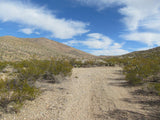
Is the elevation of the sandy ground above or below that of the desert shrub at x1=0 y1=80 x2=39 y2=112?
below

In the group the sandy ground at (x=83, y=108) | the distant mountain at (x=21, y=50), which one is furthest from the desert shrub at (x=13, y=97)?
the distant mountain at (x=21, y=50)

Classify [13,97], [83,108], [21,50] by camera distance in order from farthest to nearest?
[21,50]
[83,108]
[13,97]

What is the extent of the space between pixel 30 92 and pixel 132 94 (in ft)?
18.4

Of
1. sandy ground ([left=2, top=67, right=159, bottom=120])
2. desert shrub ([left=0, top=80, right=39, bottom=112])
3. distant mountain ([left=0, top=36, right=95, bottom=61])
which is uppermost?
distant mountain ([left=0, top=36, right=95, bottom=61])

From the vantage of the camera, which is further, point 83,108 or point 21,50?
point 21,50

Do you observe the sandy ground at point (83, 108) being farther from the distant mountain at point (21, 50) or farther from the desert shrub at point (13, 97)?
the distant mountain at point (21, 50)

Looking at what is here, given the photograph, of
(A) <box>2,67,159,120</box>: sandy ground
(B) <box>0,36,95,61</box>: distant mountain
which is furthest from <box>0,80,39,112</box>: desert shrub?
(B) <box>0,36,95,61</box>: distant mountain

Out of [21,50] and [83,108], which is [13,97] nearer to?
[83,108]

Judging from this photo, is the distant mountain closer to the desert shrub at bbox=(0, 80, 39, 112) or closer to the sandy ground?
the desert shrub at bbox=(0, 80, 39, 112)

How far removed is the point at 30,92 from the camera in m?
5.85

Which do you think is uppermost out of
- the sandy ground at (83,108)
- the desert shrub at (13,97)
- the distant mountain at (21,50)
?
the distant mountain at (21,50)

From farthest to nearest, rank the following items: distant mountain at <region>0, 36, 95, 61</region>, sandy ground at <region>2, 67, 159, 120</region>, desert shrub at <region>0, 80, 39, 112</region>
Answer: distant mountain at <region>0, 36, 95, 61</region>, desert shrub at <region>0, 80, 39, 112</region>, sandy ground at <region>2, 67, 159, 120</region>

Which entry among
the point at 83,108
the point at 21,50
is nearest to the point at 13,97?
the point at 83,108

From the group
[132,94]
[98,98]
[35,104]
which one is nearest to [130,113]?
[98,98]
